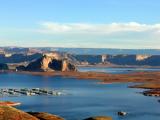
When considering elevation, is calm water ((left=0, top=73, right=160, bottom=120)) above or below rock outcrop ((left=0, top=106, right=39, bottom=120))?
below

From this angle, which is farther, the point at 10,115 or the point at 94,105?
the point at 94,105

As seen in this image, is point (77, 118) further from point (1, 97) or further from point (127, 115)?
point (1, 97)

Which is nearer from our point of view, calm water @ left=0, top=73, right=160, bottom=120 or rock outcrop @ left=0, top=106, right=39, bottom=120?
rock outcrop @ left=0, top=106, right=39, bottom=120

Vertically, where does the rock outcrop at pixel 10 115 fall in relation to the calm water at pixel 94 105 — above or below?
above

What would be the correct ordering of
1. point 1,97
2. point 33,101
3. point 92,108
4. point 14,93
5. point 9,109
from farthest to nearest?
point 14,93 < point 1,97 < point 33,101 < point 92,108 < point 9,109

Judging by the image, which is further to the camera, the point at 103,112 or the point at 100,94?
the point at 100,94

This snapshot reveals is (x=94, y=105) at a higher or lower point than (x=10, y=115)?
lower

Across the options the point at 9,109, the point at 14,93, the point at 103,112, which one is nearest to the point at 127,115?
the point at 103,112

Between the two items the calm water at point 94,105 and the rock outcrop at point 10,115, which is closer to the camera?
the rock outcrop at point 10,115

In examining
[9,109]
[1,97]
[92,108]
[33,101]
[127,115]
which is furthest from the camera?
[1,97]
